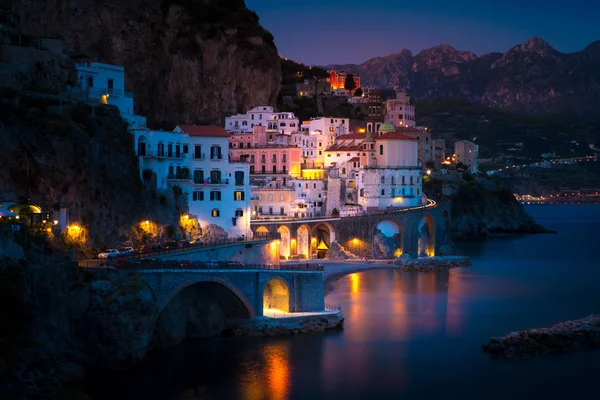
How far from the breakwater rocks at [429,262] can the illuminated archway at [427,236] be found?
10.0ft

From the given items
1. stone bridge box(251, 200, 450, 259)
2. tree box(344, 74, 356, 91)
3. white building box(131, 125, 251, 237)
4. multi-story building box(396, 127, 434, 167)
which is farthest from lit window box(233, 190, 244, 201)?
tree box(344, 74, 356, 91)

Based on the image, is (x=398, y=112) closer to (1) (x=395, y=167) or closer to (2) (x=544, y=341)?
(1) (x=395, y=167)

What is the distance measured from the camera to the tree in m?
142

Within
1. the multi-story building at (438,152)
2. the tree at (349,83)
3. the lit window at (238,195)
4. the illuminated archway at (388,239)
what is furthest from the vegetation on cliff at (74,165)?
the tree at (349,83)

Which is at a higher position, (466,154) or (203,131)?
(466,154)

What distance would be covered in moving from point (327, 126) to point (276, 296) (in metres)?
53.1

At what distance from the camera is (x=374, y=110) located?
121625 mm

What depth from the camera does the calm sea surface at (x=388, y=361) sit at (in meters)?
38.3

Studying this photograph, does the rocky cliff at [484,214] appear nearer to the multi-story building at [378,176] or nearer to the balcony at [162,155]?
the multi-story building at [378,176]

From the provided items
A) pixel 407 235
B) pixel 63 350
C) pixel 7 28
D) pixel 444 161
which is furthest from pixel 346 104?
pixel 63 350

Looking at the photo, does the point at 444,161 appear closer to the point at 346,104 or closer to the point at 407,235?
the point at 346,104

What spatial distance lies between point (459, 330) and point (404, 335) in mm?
3942

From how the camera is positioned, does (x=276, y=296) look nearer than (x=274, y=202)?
Yes

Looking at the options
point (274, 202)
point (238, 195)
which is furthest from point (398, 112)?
point (238, 195)
